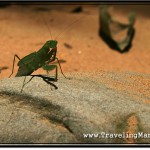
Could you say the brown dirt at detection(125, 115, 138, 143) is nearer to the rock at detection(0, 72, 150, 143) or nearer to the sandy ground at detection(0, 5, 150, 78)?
the rock at detection(0, 72, 150, 143)

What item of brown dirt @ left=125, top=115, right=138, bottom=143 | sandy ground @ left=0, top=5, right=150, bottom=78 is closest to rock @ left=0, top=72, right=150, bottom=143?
brown dirt @ left=125, top=115, right=138, bottom=143

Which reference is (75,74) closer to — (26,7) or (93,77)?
(93,77)

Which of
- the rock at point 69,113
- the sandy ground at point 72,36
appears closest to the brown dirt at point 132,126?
the rock at point 69,113

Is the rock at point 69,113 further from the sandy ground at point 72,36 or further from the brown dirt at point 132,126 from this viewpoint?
the sandy ground at point 72,36

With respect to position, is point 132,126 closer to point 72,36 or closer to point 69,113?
point 69,113

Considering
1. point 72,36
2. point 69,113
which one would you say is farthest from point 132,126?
point 72,36

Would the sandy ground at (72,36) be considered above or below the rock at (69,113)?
above
